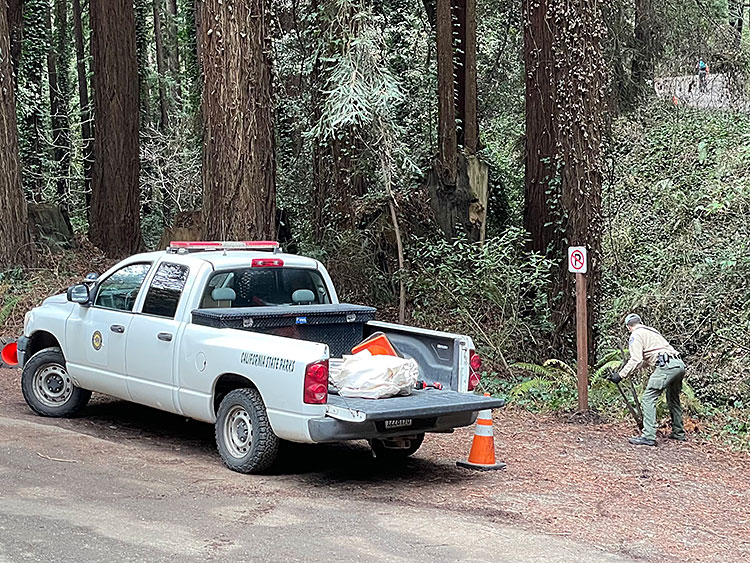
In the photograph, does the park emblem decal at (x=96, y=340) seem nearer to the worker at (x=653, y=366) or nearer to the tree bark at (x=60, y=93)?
the worker at (x=653, y=366)

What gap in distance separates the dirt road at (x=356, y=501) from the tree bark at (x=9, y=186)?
8.62 meters

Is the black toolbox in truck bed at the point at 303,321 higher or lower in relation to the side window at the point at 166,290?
lower

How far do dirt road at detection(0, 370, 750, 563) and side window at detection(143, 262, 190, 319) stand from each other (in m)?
1.39

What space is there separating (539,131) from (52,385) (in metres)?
7.60

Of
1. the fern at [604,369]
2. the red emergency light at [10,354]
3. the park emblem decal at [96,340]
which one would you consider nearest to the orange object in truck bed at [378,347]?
the park emblem decal at [96,340]

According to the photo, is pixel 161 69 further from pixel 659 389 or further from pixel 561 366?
pixel 659 389

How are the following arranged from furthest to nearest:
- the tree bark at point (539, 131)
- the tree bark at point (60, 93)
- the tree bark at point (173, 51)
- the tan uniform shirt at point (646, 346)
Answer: the tree bark at point (173, 51) < the tree bark at point (60, 93) < the tree bark at point (539, 131) < the tan uniform shirt at point (646, 346)

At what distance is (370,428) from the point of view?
8.23 metres

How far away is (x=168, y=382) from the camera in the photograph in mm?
9484

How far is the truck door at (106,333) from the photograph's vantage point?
1006 cm

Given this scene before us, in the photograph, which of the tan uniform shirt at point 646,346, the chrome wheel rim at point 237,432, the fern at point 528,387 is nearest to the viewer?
the chrome wheel rim at point 237,432

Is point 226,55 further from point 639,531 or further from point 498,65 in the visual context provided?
point 498,65

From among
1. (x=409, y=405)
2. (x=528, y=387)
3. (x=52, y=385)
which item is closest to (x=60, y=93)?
(x=52, y=385)

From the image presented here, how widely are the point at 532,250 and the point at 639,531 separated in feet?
24.5
